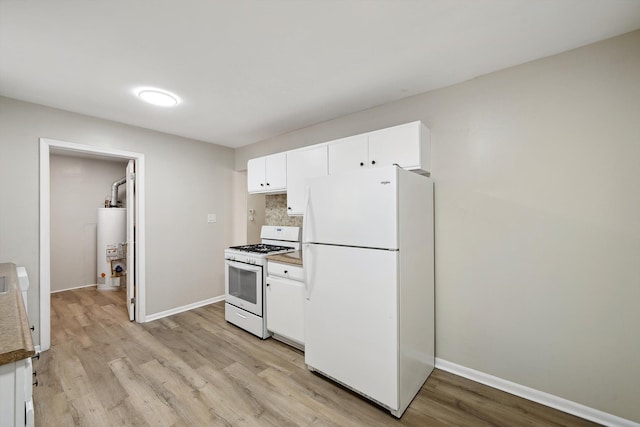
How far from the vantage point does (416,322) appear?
203cm

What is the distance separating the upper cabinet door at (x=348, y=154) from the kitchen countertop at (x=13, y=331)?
231 centimetres

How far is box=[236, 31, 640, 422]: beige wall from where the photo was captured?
5.55 feet

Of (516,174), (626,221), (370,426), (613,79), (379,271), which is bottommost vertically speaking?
(370,426)

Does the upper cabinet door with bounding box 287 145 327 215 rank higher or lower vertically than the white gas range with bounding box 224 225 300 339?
higher

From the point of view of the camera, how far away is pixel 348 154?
2621 millimetres

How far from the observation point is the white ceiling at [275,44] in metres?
1.48

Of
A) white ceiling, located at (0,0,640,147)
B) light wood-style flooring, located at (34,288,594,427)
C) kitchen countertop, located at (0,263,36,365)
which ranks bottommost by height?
light wood-style flooring, located at (34,288,594,427)

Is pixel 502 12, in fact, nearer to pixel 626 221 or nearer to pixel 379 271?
pixel 626 221

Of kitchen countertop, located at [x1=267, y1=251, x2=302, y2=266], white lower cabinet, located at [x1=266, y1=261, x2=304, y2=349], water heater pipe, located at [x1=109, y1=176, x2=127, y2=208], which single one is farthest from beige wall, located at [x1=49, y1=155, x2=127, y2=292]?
white lower cabinet, located at [x1=266, y1=261, x2=304, y2=349]

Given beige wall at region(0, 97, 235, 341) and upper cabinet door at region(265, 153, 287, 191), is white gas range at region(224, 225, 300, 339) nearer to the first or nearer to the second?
upper cabinet door at region(265, 153, 287, 191)

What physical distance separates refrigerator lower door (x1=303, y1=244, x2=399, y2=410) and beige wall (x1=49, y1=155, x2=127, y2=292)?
16.4ft

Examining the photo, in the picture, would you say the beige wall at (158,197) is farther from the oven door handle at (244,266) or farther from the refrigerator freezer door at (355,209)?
the refrigerator freezer door at (355,209)

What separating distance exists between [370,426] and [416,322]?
748 millimetres

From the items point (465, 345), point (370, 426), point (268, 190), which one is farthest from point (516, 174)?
point (268, 190)
